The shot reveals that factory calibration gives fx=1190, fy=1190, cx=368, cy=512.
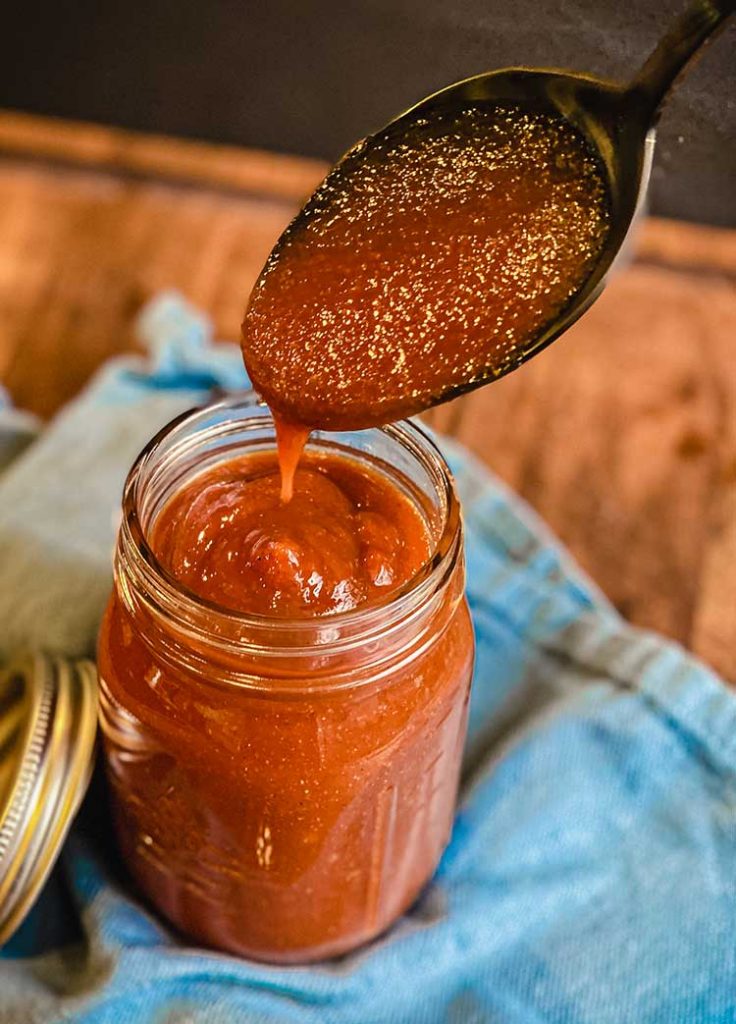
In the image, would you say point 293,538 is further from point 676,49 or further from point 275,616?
point 676,49

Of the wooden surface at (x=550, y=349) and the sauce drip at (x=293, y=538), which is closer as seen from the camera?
the sauce drip at (x=293, y=538)

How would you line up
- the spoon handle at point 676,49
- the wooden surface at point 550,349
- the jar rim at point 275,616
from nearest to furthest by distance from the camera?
the spoon handle at point 676,49, the jar rim at point 275,616, the wooden surface at point 550,349

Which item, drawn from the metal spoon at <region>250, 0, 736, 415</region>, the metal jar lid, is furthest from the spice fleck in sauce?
the metal jar lid

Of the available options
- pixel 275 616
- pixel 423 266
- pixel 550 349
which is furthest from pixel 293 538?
pixel 550 349

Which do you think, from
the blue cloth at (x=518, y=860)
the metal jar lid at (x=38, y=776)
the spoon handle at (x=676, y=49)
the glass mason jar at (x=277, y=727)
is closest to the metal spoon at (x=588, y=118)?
the spoon handle at (x=676, y=49)

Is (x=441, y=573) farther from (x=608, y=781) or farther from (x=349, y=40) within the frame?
(x=349, y=40)

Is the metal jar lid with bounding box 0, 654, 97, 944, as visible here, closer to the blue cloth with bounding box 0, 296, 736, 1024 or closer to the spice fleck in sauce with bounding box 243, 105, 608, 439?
the blue cloth with bounding box 0, 296, 736, 1024

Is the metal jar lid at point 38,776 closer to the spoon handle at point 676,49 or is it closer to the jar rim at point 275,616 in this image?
the jar rim at point 275,616
